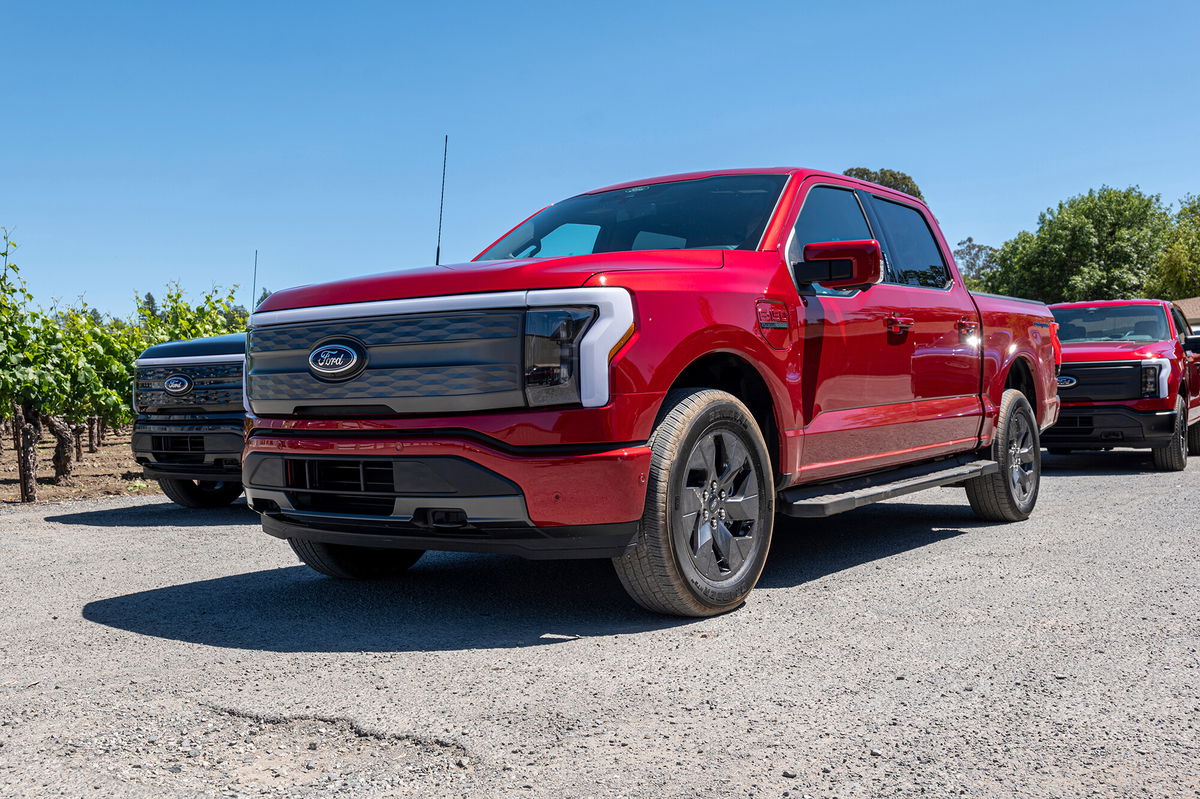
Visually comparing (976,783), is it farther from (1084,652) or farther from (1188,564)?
(1188,564)

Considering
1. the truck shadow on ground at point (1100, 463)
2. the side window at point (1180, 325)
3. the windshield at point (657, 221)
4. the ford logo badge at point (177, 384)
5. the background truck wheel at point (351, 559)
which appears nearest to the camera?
the background truck wheel at point (351, 559)

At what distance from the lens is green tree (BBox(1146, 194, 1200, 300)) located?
2140 inches

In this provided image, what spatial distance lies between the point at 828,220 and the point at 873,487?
134 centimetres

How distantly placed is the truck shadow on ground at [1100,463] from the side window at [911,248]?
515 cm

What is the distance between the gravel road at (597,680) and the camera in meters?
2.61

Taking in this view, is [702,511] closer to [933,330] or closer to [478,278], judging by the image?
[478,278]

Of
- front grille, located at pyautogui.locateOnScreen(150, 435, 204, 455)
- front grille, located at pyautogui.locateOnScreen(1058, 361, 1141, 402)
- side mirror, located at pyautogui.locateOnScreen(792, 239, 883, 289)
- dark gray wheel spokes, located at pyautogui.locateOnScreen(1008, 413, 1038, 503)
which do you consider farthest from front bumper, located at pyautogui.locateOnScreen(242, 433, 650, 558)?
front grille, located at pyautogui.locateOnScreen(1058, 361, 1141, 402)

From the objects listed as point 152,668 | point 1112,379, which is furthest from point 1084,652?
point 1112,379

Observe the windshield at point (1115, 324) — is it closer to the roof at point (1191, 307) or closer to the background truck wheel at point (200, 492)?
the background truck wheel at point (200, 492)

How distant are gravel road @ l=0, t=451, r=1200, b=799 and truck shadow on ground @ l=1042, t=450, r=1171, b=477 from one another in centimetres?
564

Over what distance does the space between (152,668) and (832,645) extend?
2.25 metres

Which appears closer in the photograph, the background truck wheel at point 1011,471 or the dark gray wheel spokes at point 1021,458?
the background truck wheel at point 1011,471

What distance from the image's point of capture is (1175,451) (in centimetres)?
1129

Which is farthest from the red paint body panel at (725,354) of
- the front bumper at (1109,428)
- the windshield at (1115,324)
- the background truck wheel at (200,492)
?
the windshield at (1115,324)
